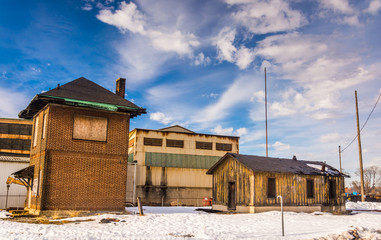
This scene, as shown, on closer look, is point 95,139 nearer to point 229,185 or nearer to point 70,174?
point 70,174

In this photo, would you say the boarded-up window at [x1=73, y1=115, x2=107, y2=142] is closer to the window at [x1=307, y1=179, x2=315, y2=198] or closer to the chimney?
the chimney

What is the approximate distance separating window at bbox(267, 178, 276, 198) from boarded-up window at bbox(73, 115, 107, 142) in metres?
13.0

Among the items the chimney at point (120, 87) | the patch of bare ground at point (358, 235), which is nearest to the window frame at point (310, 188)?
the patch of bare ground at point (358, 235)

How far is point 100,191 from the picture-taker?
22.8 metres

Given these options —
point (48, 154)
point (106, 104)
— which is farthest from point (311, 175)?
point (48, 154)

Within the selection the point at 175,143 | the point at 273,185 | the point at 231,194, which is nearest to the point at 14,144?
the point at 175,143

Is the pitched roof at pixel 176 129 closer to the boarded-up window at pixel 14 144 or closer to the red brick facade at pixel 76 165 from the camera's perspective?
the boarded-up window at pixel 14 144

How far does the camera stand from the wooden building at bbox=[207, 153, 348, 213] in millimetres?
27156

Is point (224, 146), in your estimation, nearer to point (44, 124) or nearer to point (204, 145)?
point (204, 145)

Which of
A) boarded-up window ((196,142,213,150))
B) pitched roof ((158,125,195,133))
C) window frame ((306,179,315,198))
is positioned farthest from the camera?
pitched roof ((158,125,195,133))

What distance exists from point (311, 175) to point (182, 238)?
61.7 ft

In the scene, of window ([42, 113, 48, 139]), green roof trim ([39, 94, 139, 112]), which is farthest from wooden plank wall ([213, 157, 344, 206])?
window ([42, 113, 48, 139])

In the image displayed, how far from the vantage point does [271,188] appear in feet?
91.2

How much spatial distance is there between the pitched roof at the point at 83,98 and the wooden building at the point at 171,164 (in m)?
15.4
